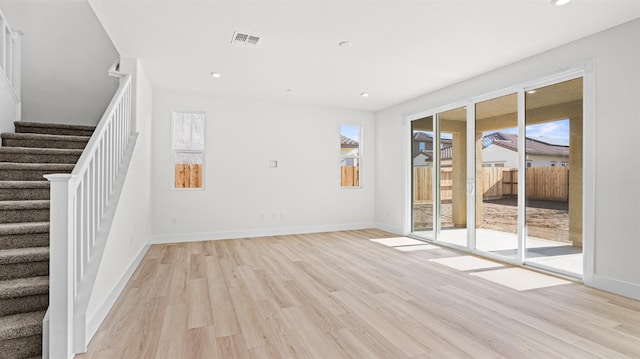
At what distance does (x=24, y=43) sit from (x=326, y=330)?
5904 millimetres

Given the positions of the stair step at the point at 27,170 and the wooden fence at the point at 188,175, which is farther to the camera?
the wooden fence at the point at 188,175

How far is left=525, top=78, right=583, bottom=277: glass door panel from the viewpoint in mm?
3418

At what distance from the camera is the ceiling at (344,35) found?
269 centimetres

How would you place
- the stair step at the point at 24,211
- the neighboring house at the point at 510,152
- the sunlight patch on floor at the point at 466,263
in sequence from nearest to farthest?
the stair step at the point at 24,211
the neighboring house at the point at 510,152
the sunlight patch on floor at the point at 466,263

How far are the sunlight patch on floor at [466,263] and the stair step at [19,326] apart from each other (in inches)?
158

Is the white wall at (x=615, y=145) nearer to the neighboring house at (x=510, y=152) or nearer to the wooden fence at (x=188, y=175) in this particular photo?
the neighboring house at (x=510, y=152)

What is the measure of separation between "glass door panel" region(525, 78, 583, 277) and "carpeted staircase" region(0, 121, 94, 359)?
488 cm

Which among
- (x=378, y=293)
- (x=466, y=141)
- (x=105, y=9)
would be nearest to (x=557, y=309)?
(x=378, y=293)

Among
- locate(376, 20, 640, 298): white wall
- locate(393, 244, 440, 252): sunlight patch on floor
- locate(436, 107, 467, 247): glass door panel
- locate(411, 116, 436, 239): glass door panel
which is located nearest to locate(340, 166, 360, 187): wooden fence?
locate(411, 116, 436, 239): glass door panel

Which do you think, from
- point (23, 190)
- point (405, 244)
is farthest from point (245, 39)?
point (405, 244)

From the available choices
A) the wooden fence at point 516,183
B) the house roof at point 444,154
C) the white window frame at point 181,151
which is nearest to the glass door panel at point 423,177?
the house roof at point 444,154

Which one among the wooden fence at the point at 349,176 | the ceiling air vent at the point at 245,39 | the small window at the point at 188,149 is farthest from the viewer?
the wooden fence at the point at 349,176

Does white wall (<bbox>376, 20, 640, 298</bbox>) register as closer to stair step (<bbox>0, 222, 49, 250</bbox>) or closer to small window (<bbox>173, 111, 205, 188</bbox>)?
stair step (<bbox>0, 222, 49, 250</bbox>)

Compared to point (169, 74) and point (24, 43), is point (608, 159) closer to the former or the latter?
point (169, 74)
